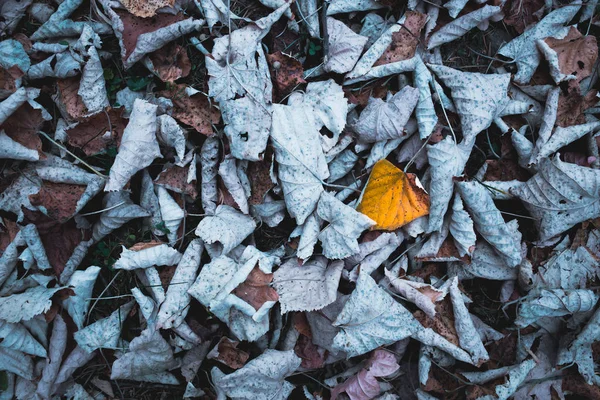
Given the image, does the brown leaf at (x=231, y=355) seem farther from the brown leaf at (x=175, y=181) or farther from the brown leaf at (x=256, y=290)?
the brown leaf at (x=175, y=181)

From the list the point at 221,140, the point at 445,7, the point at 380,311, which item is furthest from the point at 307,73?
the point at 380,311

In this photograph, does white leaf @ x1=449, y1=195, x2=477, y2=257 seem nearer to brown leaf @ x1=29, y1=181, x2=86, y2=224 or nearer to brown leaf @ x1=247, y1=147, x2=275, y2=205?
brown leaf @ x1=247, y1=147, x2=275, y2=205

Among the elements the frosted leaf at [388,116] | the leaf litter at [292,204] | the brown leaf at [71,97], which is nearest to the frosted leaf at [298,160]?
the leaf litter at [292,204]

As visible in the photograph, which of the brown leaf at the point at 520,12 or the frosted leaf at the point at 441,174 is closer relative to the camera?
the frosted leaf at the point at 441,174

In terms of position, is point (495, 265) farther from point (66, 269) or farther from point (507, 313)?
point (66, 269)

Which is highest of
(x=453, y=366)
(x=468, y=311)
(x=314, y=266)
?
(x=314, y=266)

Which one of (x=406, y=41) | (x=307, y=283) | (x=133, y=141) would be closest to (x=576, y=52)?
(x=406, y=41)
